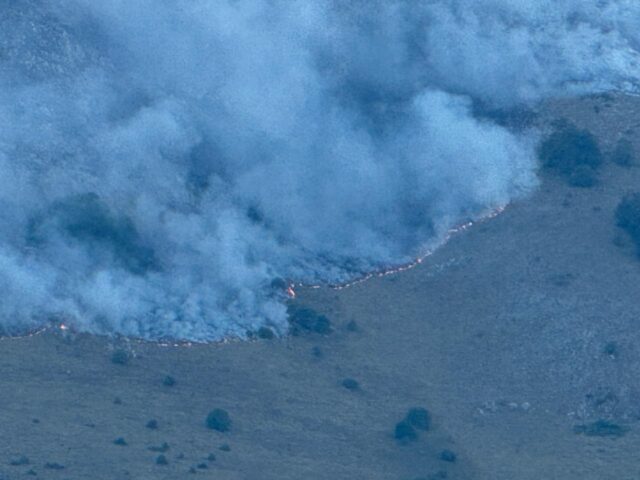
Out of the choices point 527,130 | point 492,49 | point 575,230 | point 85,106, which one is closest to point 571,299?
point 575,230

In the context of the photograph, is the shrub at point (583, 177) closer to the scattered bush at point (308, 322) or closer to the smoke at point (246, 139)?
the smoke at point (246, 139)

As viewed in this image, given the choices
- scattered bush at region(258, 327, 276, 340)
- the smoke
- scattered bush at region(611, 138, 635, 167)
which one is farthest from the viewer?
scattered bush at region(611, 138, 635, 167)

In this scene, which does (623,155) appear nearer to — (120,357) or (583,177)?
(583,177)

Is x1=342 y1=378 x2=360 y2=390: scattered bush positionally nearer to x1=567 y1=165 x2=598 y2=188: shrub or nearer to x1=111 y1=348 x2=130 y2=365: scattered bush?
x1=111 y1=348 x2=130 y2=365: scattered bush

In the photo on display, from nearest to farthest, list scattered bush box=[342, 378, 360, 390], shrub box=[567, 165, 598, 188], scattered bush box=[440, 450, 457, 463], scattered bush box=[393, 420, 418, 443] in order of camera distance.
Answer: scattered bush box=[440, 450, 457, 463], scattered bush box=[393, 420, 418, 443], scattered bush box=[342, 378, 360, 390], shrub box=[567, 165, 598, 188]

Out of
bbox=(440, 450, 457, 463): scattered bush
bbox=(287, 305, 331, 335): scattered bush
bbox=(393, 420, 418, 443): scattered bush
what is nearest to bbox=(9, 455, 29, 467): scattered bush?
bbox=(393, 420, 418, 443): scattered bush

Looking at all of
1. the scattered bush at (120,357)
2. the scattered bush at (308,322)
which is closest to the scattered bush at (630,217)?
the scattered bush at (308,322)

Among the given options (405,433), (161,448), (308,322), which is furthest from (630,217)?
(161,448)

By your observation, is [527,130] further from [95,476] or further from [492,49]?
[95,476]
